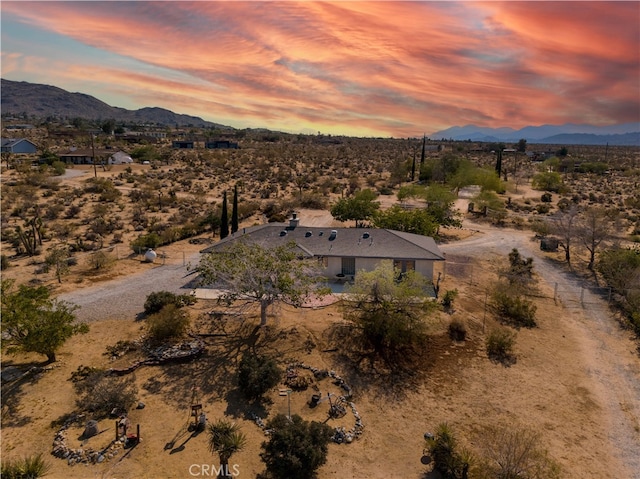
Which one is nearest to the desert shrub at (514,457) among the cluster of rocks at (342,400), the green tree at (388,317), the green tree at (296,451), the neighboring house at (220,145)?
the cluster of rocks at (342,400)

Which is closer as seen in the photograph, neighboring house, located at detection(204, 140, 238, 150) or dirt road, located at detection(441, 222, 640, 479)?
dirt road, located at detection(441, 222, 640, 479)

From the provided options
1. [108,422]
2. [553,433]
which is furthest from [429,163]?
[108,422]

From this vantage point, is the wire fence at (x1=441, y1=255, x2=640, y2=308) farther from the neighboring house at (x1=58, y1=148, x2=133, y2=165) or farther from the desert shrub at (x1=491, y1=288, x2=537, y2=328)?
the neighboring house at (x1=58, y1=148, x2=133, y2=165)

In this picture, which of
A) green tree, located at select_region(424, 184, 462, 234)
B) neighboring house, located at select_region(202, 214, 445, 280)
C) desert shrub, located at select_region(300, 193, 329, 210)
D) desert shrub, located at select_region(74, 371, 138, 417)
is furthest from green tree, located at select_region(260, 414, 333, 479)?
desert shrub, located at select_region(300, 193, 329, 210)

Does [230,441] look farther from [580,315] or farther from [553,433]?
[580,315]

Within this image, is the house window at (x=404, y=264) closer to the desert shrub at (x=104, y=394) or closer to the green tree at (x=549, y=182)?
the desert shrub at (x=104, y=394)

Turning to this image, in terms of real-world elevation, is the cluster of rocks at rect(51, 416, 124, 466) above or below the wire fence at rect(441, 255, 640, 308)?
below
